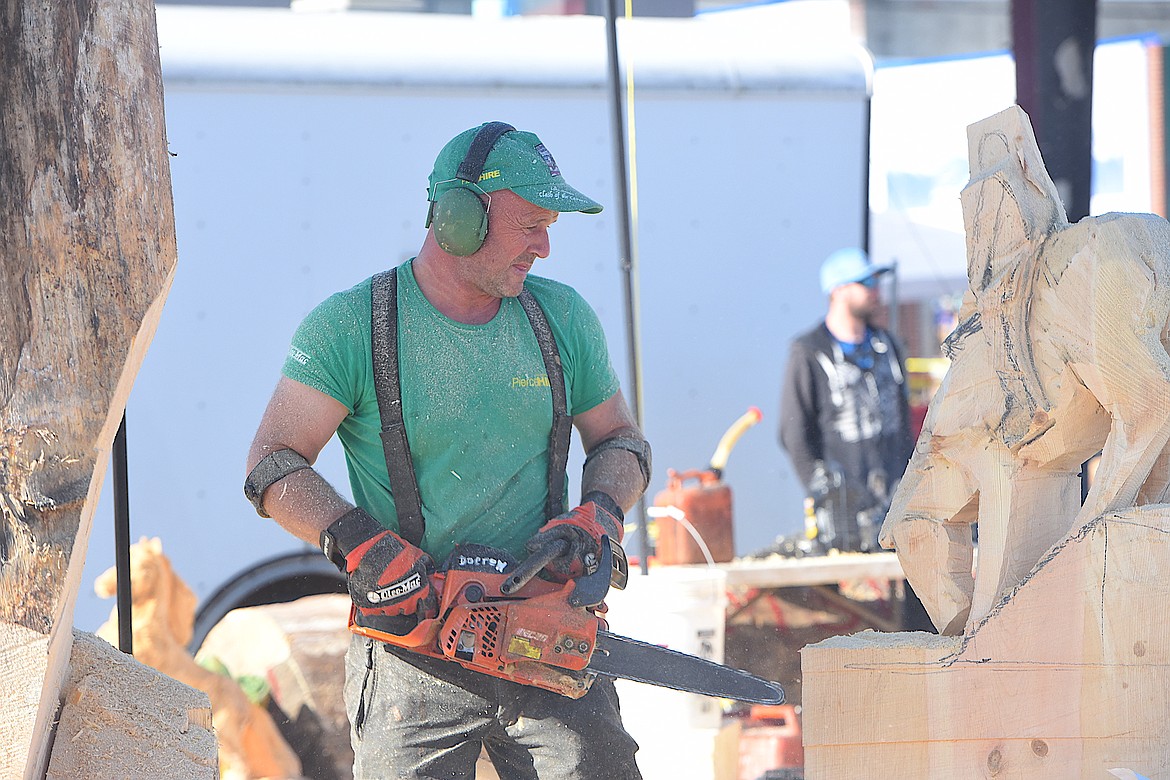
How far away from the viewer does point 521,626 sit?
2.15 meters

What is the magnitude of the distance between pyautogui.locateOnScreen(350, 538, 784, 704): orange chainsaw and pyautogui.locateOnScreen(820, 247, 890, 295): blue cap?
142 inches

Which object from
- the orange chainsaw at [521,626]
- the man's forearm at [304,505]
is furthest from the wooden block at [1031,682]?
the man's forearm at [304,505]

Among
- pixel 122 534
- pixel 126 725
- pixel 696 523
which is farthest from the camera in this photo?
pixel 696 523

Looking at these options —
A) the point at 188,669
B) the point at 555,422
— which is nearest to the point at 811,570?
the point at 188,669

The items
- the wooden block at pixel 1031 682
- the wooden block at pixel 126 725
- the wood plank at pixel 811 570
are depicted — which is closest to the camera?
the wooden block at pixel 126 725

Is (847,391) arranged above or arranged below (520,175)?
below

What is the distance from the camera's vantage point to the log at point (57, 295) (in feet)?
5.42

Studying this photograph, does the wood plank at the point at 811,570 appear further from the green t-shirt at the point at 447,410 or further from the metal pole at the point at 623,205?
the green t-shirt at the point at 447,410

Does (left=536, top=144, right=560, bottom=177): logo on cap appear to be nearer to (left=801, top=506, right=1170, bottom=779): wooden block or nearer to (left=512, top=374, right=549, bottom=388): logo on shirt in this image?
(left=512, top=374, right=549, bottom=388): logo on shirt

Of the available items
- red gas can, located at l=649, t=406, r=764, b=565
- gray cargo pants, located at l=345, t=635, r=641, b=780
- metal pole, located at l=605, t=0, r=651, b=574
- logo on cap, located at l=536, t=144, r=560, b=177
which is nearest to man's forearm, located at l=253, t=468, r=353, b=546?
gray cargo pants, located at l=345, t=635, r=641, b=780

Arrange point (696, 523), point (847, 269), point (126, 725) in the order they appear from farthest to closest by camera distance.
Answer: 1. point (847, 269)
2. point (696, 523)
3. point (126, 725)

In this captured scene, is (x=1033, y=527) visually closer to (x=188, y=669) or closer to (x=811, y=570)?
(x=811, y=570)

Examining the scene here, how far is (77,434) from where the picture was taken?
1.69m

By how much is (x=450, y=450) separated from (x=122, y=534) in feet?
2.35
